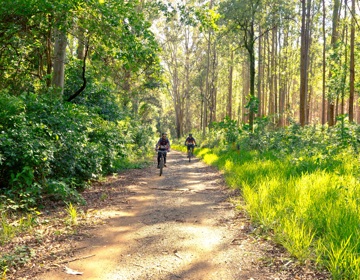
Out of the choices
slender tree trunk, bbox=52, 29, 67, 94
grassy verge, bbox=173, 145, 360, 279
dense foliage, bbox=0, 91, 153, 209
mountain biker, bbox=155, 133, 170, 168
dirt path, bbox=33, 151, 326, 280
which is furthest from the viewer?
mountain biker, bbox=155, 133, 170, 168

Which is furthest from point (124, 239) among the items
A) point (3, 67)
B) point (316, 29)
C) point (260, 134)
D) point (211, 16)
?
point (316, 29)

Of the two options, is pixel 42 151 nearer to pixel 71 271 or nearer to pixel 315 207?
pixel 71 271

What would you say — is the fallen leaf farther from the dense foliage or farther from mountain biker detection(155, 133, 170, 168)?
mountain biker detection(155, 133, 170, 168)

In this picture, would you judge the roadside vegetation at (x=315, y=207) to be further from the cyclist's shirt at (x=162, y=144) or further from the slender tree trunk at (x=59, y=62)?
the slender tree trunk at (x=59, y=62)

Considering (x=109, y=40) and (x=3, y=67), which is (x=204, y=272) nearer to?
(x=109, y=40)

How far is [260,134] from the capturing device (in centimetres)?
1459

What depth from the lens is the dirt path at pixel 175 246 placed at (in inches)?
136

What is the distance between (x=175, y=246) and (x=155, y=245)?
312 millimetres

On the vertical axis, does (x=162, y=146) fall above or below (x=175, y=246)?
above

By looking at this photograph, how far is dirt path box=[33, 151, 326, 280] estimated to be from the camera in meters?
3.45

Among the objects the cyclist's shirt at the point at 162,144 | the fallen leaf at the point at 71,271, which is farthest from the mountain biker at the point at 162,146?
the fallen leaf at the point at 71,271

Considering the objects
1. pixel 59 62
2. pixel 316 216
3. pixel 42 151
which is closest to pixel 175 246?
pixel 316 216

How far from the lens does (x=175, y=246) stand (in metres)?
4.23

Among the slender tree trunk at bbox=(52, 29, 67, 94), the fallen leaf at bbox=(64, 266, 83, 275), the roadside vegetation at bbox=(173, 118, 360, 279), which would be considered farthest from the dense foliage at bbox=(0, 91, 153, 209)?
the roadside vegetation at bbox=(173, 118, 360, 279)
